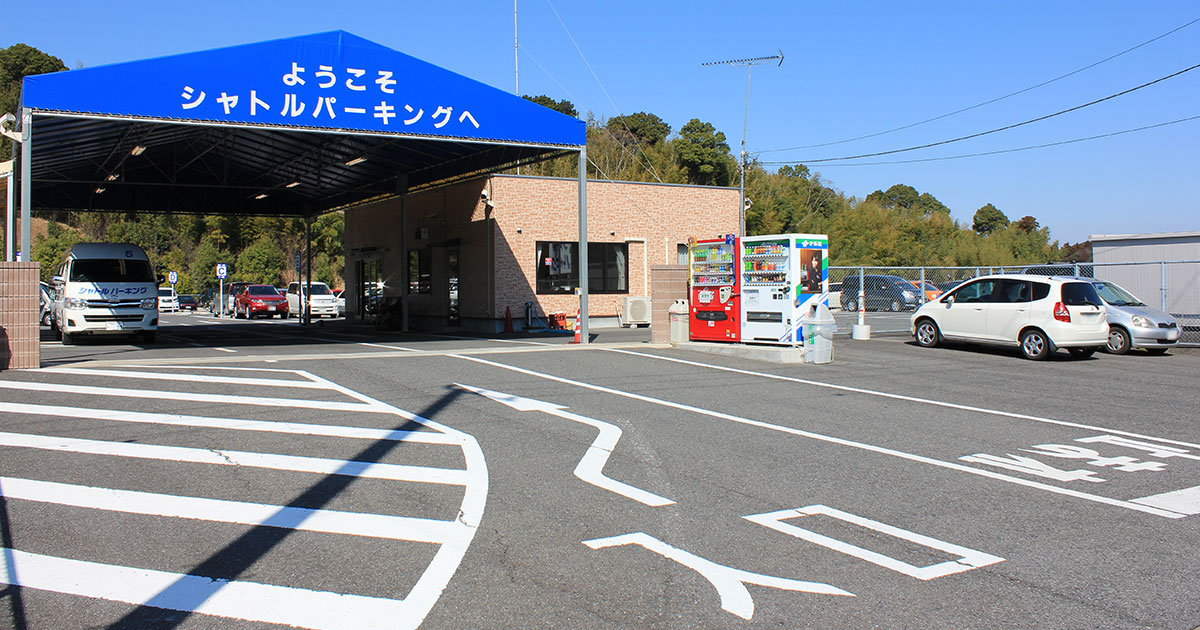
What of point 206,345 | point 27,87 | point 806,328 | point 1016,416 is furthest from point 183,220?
point 1016,416

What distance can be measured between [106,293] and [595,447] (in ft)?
56.3

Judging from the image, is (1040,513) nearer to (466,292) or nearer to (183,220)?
(466,292)

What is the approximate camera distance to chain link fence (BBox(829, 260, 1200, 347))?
72.9 ft

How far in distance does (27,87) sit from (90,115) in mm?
1058

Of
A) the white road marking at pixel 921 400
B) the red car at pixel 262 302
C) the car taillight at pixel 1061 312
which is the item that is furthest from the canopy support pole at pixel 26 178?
the red car at pixel 262 302

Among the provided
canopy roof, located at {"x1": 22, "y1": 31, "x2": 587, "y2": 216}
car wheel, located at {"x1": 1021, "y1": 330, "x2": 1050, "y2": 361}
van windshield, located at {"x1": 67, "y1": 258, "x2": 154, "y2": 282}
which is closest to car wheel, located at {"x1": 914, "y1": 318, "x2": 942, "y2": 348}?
car wheel, located at {"x1": 1021, "y1": 330, "x2": 1050, "y2": 361}

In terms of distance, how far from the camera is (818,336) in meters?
16.0

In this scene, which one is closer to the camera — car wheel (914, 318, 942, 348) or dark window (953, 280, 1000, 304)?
dark window (953, 280, 1000, 304)

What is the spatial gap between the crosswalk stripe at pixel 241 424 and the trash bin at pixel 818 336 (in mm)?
9248

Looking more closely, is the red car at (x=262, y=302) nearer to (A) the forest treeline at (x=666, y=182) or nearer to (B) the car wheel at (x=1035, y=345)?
(A) the forest treeline at (x=666, y=182)

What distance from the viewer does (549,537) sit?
18.1 ft

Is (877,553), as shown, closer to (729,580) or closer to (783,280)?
(729,580)

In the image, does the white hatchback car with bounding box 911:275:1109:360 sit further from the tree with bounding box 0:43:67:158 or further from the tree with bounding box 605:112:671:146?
the tree with bounding box 0:43:67:158

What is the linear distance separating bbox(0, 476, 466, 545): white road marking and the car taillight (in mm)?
15125
